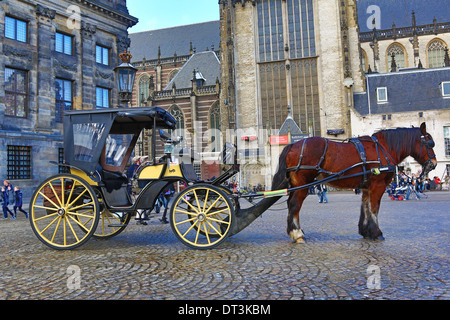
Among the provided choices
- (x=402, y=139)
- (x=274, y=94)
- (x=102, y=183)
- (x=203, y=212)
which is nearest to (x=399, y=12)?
(x=274, y=94)

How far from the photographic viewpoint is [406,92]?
3325 cm

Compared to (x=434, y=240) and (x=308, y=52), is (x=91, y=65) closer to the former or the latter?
(x=434, y=240)

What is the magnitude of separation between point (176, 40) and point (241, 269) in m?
56.8

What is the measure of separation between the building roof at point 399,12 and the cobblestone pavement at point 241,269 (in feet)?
159

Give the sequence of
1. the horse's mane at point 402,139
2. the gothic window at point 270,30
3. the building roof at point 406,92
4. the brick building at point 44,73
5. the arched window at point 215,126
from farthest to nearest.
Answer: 1. the arched window at point 215,126
2. the gothic window at point 270,30
3. the building roof at point 406,92
4. the brick building at point 44,73
5. the horse's mane at point 402,139

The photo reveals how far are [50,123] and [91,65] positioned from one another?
14.7 feet

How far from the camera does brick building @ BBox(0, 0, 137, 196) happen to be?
16.9 meters

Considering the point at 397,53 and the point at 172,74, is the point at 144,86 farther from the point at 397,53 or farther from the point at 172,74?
the point at 397,53

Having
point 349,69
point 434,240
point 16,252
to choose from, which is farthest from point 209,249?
point 349,69

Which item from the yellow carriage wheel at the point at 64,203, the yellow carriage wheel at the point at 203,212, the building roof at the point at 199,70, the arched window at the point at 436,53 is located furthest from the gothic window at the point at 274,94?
the yellow carriage wheel at the point at 64,203

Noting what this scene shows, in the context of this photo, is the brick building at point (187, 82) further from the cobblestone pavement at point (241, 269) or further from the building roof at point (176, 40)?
the cobblestone pavement at point (241, 269)

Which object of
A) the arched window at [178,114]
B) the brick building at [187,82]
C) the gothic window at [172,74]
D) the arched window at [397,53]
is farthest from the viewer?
the gothic window at [172,74]

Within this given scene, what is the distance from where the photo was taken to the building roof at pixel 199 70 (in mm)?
45719

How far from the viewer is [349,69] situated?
34.0 meters
